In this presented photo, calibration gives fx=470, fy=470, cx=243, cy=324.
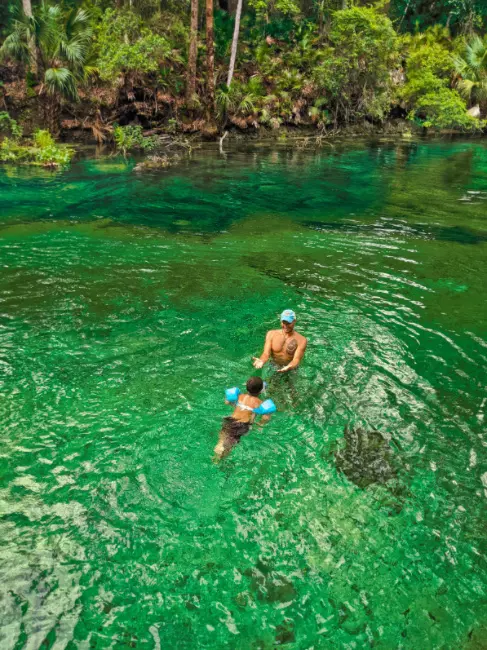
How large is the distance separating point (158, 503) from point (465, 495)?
3732 mm

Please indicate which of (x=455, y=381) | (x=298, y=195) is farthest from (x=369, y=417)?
(x=298, y=195)

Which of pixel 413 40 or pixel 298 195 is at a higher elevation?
pixel 413 40

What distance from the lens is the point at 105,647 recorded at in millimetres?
4137

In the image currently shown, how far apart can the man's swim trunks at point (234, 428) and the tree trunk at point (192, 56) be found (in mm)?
27520

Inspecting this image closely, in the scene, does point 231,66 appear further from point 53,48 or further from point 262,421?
point 262,421

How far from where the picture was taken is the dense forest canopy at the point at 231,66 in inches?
1044

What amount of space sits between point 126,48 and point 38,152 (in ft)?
27.6

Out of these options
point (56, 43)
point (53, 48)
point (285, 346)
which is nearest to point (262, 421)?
point (285, 346)

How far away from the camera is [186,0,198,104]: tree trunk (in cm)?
2675

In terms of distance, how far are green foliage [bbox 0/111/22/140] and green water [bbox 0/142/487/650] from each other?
16.0 meters

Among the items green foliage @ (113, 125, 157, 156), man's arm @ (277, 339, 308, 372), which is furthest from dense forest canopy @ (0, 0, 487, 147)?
man's arm @ (277, 339, 308, 372)

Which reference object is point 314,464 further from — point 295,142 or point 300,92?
point 300,92

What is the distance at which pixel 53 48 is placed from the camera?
79.4ft

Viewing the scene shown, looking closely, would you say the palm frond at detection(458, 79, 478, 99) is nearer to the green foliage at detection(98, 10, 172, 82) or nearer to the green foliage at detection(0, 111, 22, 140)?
the green foliage at detection(98, 10, 172, 82)
